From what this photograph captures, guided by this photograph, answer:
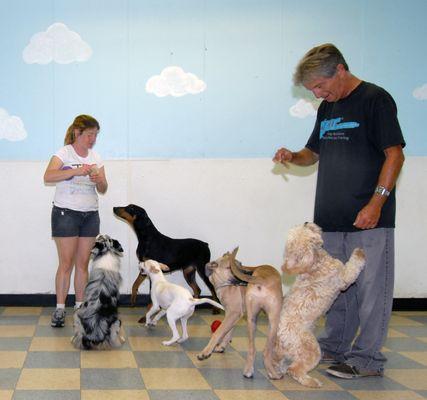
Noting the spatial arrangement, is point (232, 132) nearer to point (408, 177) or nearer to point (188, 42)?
point (188, 42)

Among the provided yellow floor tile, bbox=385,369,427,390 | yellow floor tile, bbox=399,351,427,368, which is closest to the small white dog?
yellow floor tile, bbox=385,369,427,390

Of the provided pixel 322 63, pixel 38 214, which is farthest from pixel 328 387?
pixel 38 214

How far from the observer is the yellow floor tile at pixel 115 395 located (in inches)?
130

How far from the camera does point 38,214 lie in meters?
6.12

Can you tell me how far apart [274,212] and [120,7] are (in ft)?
8.35

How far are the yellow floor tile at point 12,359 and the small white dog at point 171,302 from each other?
103 centimetres

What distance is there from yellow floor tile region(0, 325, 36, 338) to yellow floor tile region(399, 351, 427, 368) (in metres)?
2.84

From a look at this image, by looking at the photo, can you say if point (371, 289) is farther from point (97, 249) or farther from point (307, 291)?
point (97, 249)

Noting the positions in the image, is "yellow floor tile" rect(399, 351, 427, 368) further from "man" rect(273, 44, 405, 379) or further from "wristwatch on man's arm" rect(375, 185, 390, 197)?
"wristwatch on man's arm" rect(375, 185, 390, 197)

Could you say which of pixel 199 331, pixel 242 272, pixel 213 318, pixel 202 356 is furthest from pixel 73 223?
pixel 242 272

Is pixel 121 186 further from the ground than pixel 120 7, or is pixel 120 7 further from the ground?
pixel 120 7

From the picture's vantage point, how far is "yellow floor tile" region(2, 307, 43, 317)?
5.79m

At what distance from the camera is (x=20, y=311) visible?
232 inches

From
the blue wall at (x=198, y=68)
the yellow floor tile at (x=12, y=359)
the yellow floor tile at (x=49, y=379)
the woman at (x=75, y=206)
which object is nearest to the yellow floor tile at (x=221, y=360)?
the yellow floor tile at (x=49, y=379)
